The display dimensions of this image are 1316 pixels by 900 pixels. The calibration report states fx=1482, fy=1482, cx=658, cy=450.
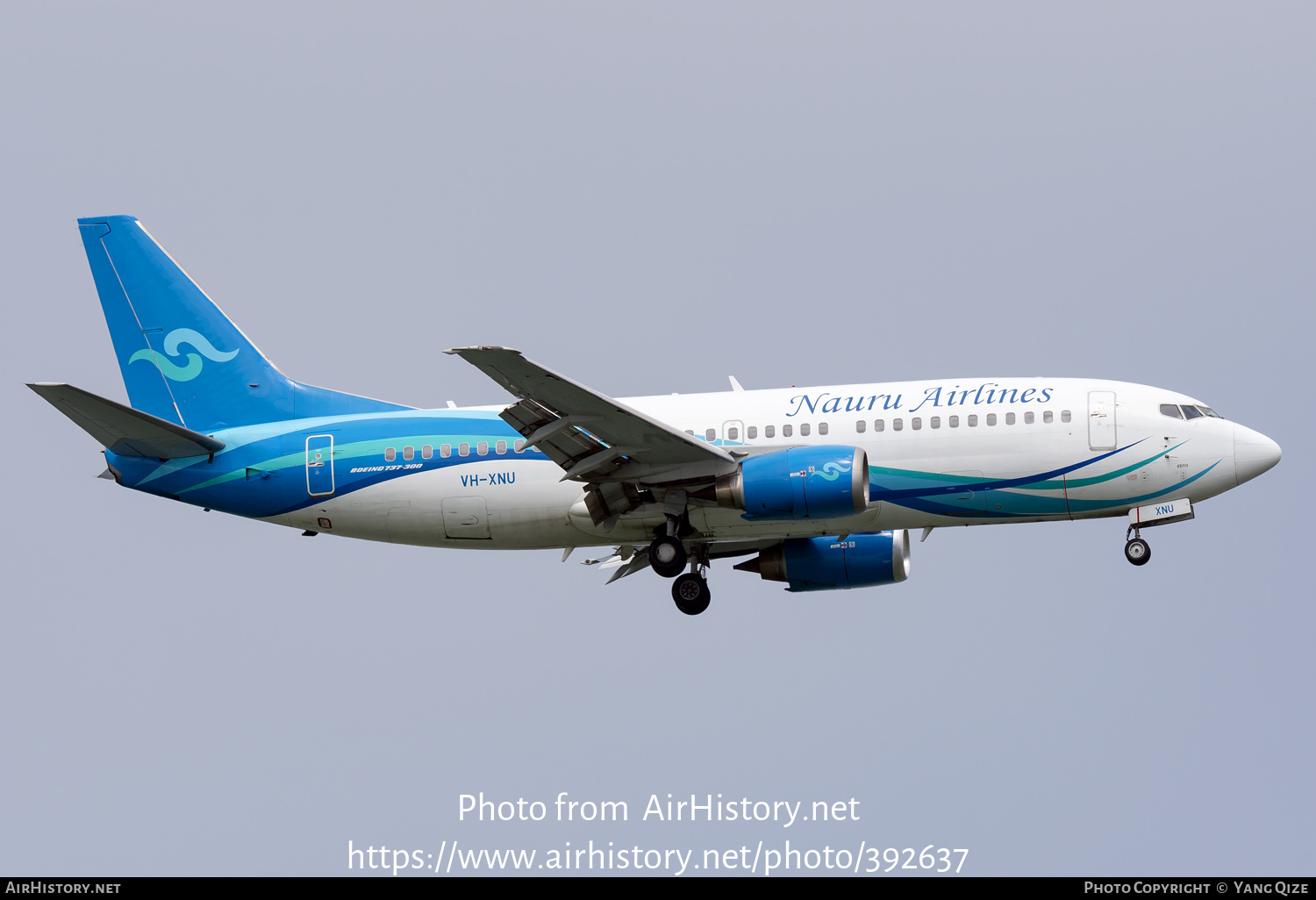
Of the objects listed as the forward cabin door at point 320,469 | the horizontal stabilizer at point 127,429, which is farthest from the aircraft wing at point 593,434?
the horizontal stabilizer at point 127,429

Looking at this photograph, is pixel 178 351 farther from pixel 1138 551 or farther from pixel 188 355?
pixel 1138 551

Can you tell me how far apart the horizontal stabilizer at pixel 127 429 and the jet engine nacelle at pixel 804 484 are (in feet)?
42.0

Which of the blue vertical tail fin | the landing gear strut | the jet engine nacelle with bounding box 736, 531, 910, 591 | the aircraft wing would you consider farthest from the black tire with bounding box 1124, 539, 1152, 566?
the blue vertical tail fin

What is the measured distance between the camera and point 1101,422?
109ft

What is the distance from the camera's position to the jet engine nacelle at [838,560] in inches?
1480

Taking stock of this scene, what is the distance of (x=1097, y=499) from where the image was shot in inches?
1310

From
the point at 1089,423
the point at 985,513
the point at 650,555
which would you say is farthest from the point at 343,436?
the point at 1089,423

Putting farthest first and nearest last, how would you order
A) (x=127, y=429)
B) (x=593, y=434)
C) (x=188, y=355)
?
(x=188, y=355), (x=127, y=429), (x=593, y=434)

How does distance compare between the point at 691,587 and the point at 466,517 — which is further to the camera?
the point at 691,587

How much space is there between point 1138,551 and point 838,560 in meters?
7.56

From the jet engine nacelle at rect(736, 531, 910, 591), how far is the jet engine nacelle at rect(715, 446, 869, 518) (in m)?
5.37

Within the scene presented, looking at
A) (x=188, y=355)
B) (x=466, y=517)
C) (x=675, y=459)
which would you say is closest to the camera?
(x=675, y=459)

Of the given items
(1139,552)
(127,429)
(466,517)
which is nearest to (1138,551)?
(1139,552)

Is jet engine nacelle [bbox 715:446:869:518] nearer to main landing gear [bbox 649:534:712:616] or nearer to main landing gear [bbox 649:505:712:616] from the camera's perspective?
main landing gear [bbox 649:505:712:616]
